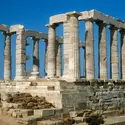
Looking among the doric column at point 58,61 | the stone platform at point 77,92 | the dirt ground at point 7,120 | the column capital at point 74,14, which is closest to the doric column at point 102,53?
the stone platform at point 77,92

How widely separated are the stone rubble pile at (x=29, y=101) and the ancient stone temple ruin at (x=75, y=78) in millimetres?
245

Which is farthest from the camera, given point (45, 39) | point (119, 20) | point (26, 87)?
point (45, 39)

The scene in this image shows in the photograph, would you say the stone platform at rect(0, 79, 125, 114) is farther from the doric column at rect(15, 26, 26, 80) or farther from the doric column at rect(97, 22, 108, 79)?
the doric column at rect(15, 26, 26, 80)

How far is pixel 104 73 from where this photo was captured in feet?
102

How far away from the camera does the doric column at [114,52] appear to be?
107 ft

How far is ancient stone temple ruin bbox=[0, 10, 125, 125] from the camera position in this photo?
2461 centimetres

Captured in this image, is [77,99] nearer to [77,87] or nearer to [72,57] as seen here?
[77,87]

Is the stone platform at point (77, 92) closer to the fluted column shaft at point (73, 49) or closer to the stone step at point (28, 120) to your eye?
the fluted column shaft at point (73, 49)

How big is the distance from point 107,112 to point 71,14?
8.24 m

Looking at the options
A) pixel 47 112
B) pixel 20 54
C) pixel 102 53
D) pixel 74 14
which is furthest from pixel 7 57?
pixel 47 112

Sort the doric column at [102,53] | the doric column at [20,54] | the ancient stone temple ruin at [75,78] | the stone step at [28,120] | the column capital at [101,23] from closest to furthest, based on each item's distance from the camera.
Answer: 1. the stone step at [28,120]
2. the ancient stone temple ruin at [75,78]
3. the column capital at [101,23]
4. the doric column at [102,53]
5. the doric column at [20,54]

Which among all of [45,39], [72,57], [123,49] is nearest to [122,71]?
[123,49]

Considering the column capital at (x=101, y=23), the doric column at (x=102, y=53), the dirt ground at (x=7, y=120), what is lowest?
the dirt ground at (x=7, y=120)

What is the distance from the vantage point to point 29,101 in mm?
23844
